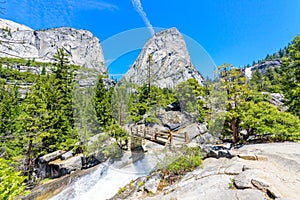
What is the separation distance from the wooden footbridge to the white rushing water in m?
1.04

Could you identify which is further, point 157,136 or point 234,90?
point 157,136

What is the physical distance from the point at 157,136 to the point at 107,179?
4.14 m

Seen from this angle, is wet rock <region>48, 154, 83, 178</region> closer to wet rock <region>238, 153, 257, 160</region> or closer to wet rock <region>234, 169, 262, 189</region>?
wet rock <region>238, 153, 257, 160</region>

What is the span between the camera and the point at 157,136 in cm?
1121

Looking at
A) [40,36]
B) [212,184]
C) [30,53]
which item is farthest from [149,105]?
[40,36]

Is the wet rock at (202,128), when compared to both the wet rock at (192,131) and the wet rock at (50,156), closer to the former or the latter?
the wet rock at (192,131)

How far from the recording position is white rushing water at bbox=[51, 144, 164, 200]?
32.2 ft

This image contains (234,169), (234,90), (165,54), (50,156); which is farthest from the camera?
(50,156)

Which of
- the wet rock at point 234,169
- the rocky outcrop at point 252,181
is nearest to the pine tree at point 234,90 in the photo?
the rocky outcrop at point 252,181

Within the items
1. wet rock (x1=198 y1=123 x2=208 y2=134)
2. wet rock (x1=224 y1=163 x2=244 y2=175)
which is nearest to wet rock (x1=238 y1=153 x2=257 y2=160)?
wet rock (x1=224 y1=163 x2=244 y2=175)

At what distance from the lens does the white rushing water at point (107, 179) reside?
982cm

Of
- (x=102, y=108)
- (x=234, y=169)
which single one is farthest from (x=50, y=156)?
(x=234, y=169)

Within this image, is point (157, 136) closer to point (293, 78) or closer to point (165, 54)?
point (165, 54)

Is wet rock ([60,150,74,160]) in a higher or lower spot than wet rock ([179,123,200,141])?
lower
